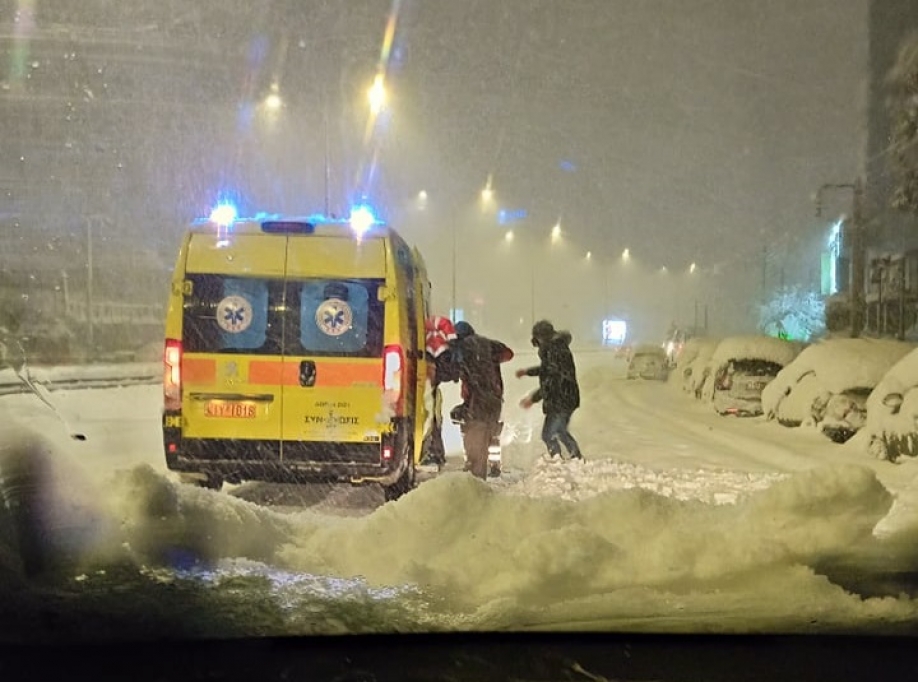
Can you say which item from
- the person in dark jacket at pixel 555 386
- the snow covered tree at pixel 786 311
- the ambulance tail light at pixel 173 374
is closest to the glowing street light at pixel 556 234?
the person in dark jacket at pixel 555 386

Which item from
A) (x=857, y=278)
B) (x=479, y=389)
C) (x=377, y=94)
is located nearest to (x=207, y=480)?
(x=479, y=389)

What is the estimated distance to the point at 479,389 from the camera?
324 inches

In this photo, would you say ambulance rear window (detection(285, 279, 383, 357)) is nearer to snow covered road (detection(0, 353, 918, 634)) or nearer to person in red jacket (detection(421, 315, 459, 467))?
person in red jacket (detection(421, 315, 459, 467))

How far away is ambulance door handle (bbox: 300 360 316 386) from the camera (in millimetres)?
7621

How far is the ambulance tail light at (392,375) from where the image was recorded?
7766 mm

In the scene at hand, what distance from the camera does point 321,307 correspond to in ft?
25.6

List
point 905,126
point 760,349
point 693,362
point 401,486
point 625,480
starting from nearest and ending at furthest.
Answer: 1. point 401,486
2. point 625,480
3. point 760,349
4. point 693,362
5. point 905,126

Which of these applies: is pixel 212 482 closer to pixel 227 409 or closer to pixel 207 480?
pixel 207 480

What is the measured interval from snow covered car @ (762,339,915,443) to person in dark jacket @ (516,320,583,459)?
85.5 inches

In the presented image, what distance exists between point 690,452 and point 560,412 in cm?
178

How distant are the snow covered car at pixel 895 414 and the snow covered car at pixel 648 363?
2243 mm

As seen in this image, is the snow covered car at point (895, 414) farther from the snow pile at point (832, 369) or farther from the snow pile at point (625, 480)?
the snow pile at point (625, 480)

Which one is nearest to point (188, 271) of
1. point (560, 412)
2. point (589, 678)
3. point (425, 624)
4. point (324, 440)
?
point (324, 440)

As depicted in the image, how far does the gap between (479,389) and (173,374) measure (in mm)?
2432
